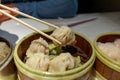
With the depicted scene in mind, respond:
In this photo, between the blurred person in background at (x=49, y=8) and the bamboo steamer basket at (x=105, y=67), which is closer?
the bamboo steamer basket at (x=105, y=67)

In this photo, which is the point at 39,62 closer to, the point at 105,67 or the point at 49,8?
the point at 105,67

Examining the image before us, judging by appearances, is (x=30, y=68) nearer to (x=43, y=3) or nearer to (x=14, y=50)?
(x=14, y=50)

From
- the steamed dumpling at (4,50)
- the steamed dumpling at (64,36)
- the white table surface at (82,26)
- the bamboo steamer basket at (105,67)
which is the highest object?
the steamed dumpling at (64,36)

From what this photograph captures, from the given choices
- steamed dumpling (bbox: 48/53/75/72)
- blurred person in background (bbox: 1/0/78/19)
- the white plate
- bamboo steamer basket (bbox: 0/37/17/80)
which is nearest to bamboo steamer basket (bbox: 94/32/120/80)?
steamed dumpling (bbox: 48/53/75/72)

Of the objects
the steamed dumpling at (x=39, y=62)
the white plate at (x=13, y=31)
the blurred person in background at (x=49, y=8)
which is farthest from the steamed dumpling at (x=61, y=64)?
the blurred person in background at (x=49, y=8)

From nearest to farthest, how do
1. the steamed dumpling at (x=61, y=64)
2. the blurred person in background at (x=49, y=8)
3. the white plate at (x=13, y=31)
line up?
the steamed dumpling at (x=61, y=64) → the white plate at (x=13, y=31) → the blurred person in background at (x=49, y=8)

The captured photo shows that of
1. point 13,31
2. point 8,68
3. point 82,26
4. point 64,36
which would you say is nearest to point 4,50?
point 8,68

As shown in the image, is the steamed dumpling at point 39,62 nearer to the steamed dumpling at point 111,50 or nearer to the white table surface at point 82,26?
the steamed dumpling at point 111,50
